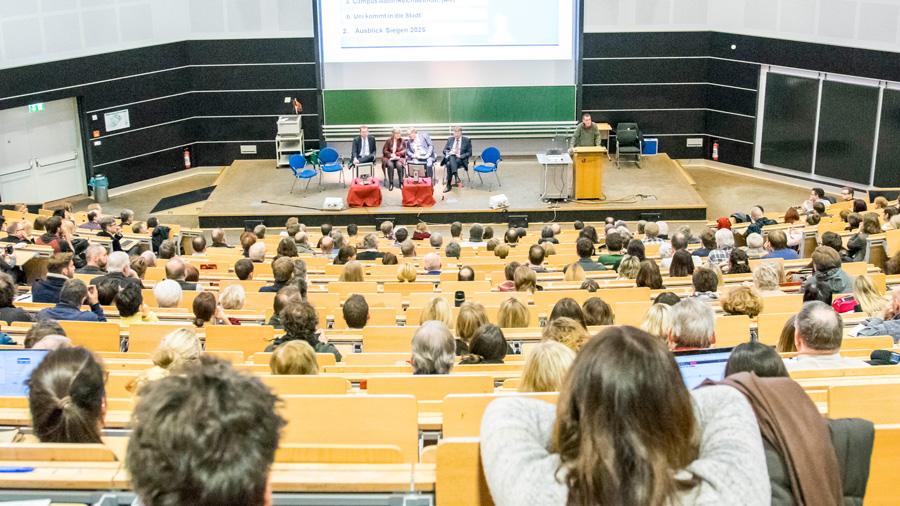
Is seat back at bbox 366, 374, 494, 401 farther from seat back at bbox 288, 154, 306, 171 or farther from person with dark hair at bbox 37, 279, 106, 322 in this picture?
seat back at bbox 288, 154, 306, 171

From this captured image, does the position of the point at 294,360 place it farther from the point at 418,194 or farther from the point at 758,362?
the point at 418,194

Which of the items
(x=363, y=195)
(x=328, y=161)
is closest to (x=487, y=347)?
(x=363, y=195)

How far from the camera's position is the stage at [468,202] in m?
14.3

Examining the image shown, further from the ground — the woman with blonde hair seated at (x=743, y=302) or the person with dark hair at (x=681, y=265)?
the woman with blonde hair seated at (x=743, y=302)

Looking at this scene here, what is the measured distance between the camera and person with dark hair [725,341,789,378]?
3232 mm

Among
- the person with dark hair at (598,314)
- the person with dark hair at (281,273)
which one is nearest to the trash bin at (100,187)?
the person with dark hair at (281,273)

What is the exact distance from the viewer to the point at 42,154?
15492 mm

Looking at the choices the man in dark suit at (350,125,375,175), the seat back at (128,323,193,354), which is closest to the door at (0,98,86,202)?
the man in dark suit at (350,125,375,175)

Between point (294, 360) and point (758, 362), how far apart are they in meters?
2.32

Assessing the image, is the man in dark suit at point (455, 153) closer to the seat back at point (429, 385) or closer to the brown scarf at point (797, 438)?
the seat back at point (429, 385)

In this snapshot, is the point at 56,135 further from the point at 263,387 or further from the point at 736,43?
the point at 263,387

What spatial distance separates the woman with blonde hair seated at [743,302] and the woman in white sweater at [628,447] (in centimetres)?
442

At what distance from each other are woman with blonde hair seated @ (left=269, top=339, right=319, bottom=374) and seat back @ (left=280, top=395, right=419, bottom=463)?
127 cm

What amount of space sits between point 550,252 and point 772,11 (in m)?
9.07
